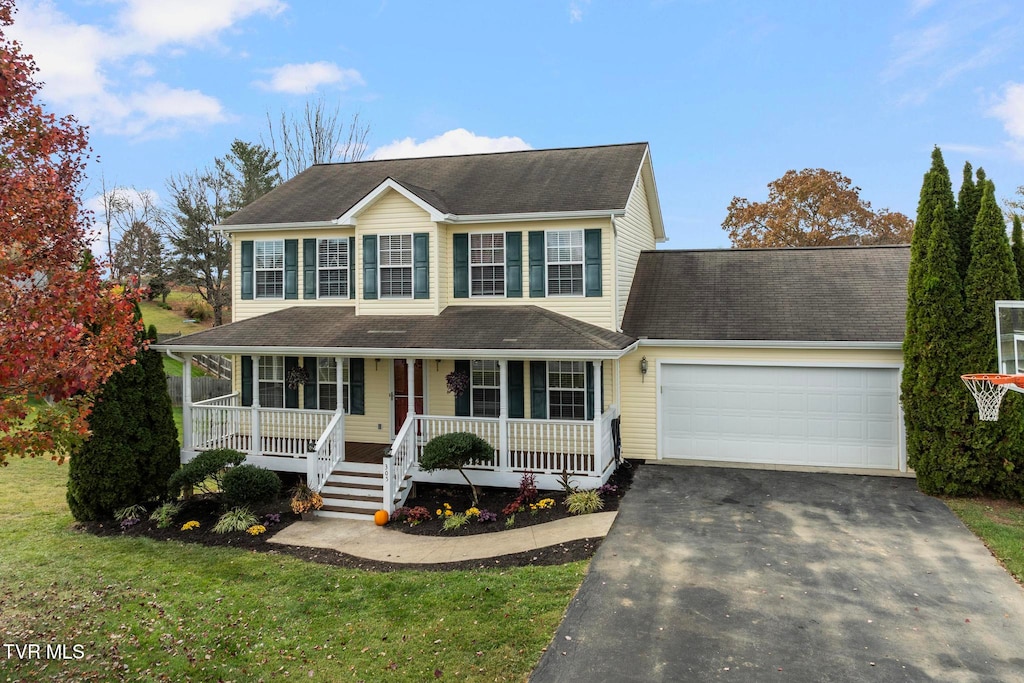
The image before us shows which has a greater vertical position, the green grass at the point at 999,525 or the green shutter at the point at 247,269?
the green shutter at the point at 247,269

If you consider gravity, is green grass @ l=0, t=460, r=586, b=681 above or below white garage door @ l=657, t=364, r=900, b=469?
below

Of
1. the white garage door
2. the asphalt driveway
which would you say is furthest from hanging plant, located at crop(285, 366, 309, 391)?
the white garage door

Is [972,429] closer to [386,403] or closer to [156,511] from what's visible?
[386,403]

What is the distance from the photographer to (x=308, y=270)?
49.6ft

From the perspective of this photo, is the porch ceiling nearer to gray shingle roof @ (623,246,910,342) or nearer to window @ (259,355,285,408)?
window @ (259,355,285,408)

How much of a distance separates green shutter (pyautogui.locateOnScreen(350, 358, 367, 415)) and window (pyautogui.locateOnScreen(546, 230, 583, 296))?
15.3ft

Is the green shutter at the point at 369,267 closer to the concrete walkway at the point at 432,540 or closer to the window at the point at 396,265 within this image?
the window at the point at 396,265

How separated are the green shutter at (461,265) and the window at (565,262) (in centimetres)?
189

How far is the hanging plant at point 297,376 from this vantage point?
1425 centimetres

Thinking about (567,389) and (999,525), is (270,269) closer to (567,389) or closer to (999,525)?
(567,389)

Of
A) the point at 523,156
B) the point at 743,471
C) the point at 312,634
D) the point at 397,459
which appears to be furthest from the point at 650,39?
the point at 312,634

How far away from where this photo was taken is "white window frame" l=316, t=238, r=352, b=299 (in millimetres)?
14773

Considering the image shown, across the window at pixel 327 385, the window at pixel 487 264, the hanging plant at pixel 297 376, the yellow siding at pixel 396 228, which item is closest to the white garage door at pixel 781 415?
the window at pixel 487 264

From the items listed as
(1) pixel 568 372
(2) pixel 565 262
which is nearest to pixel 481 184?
(2) pixel 565 262
